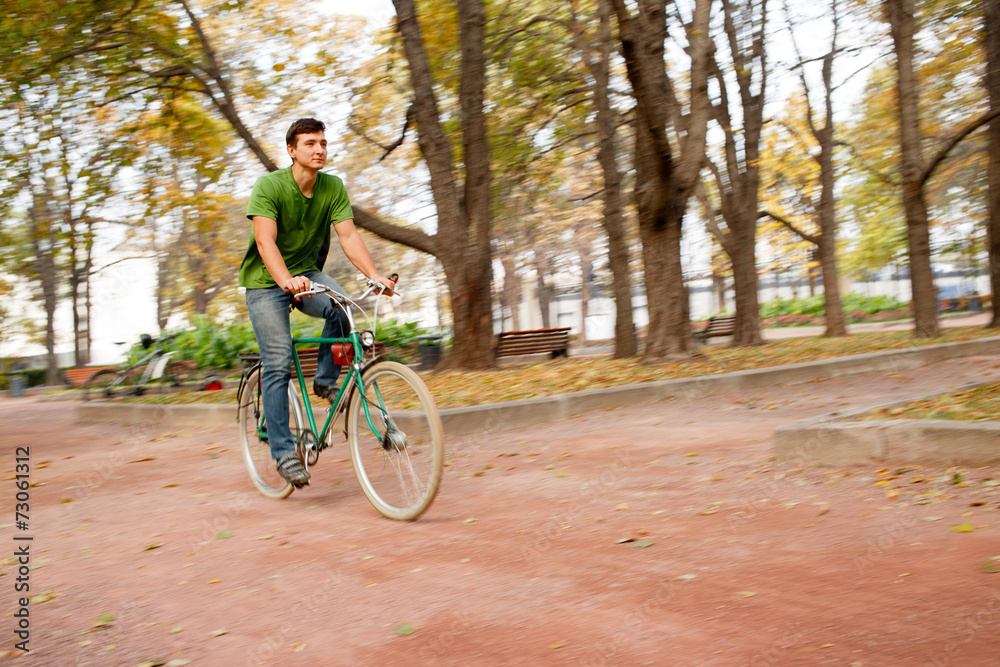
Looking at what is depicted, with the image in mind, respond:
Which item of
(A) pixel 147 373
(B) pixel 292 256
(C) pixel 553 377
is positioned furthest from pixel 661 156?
(A) pixel 147 373

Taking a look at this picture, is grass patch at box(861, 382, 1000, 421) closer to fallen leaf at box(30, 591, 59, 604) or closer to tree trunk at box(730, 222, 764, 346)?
fallen leaf at box(30, 591, 59, 604)

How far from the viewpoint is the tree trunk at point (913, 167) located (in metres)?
16.1

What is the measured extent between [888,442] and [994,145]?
15322mm

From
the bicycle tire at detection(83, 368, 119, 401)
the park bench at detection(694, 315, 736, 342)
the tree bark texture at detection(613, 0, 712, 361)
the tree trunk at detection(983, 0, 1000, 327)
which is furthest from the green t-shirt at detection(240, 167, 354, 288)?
the park bench at detection(694, 315, 736, 342)

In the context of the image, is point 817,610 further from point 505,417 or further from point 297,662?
point 505,417

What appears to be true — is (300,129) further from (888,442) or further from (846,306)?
(846,306)

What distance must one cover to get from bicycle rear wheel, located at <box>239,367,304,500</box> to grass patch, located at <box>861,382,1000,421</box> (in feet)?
12.4

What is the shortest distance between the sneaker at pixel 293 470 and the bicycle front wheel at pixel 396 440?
0.40 meters

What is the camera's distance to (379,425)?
4.74 m

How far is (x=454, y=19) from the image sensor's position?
1529cm

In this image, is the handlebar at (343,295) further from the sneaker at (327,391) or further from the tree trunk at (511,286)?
the tree trunk at (511,286)

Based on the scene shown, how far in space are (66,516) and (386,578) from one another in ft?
10.0

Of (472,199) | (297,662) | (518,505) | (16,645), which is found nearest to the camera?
(297,662)

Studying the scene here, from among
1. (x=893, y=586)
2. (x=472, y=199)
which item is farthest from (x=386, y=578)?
(x=472, y=199)
